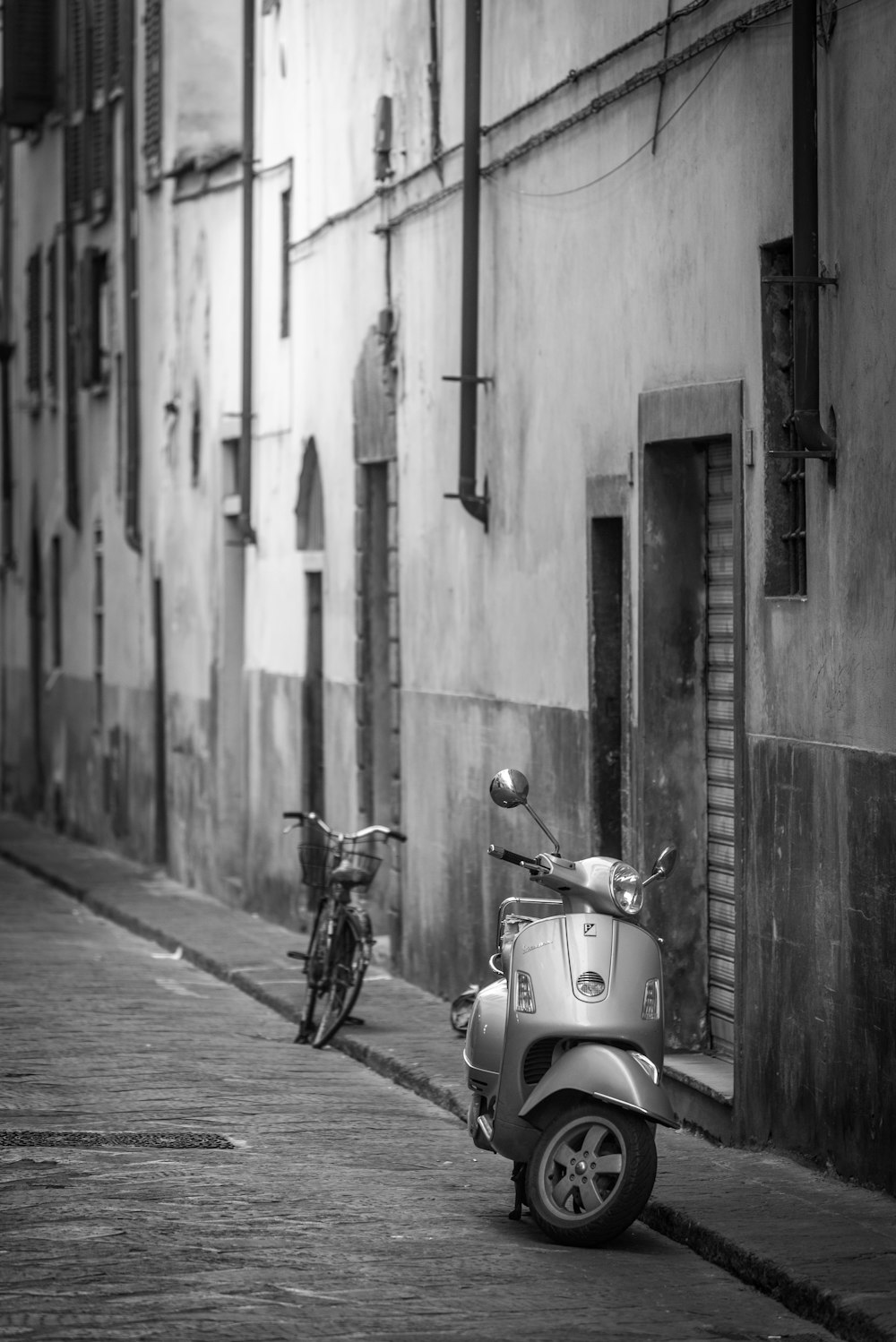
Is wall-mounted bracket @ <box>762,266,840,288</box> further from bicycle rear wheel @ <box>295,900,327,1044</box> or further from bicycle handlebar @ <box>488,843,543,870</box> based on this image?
bicycle rear wheel @ <box>295,900,327,1044</box>

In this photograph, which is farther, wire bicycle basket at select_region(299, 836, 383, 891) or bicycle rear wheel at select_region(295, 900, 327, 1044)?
bicycle rear wheel at select_region(295, 900, 327, 1044)

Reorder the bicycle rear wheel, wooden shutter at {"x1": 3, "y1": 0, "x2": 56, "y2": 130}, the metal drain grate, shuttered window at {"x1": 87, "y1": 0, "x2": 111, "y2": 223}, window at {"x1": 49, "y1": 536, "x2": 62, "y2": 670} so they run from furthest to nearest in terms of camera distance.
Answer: window at {"x1": 49, "y1": 536, "x2": 62, "y2": 670}, wooden shutter at {"x1": 3, "y1": 0, "x2": 56, "y2": 130}, shuttered window at {"x1": 87, "y1": 0, "x2": 111, "y2": 223}, the bicycle rear wheel, the metal drain grate

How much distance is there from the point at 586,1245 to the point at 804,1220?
2.20 ft

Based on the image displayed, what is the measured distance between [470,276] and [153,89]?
1014 cm

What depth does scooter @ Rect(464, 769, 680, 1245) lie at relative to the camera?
7234 millimetres

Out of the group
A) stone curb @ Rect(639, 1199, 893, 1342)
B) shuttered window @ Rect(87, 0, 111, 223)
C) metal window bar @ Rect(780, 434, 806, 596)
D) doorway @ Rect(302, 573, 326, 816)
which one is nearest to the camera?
stone curb @ Rect(639, 1199, 893, 1342)

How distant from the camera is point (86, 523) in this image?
25609mm

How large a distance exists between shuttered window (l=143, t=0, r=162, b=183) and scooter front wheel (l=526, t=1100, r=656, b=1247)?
15.2 m

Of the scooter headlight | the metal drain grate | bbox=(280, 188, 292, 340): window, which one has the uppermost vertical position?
bbox=(280, 188, 292, 340): window

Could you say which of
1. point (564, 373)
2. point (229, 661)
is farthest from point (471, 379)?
point (229, 661)

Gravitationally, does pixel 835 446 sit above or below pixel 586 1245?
above

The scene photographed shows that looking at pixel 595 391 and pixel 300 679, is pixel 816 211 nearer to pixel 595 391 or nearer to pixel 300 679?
pixel 595 391

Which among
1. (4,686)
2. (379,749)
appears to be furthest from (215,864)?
(4,686)

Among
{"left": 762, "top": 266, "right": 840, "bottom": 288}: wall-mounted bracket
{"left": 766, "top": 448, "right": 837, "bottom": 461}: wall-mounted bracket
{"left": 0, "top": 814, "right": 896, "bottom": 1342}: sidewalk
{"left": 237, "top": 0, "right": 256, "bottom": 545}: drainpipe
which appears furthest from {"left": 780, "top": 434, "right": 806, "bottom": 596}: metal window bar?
{"left": 237, "top": 0, "right": 256, "bottom": 545}: drainpipe
